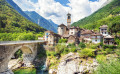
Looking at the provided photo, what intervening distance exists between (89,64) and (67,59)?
6827 mm

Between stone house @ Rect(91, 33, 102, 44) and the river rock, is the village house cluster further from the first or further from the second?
the river rock

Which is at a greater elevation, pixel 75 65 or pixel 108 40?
pixel 108 40

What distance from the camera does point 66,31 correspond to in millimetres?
47094

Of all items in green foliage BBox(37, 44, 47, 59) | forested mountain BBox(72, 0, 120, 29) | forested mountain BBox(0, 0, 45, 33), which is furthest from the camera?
forested mountain BBox(72, 0, 120, 29)

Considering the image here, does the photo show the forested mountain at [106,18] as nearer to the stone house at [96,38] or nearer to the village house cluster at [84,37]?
the village house cluster at [84,37]

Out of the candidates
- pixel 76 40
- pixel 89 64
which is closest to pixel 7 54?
pixel 89 64

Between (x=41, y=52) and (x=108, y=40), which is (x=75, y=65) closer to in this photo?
(x=41, y=52)

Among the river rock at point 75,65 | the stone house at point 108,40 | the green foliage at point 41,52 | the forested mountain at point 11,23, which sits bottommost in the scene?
the river rock at point 75,65

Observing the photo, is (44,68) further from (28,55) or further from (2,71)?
(2,71)

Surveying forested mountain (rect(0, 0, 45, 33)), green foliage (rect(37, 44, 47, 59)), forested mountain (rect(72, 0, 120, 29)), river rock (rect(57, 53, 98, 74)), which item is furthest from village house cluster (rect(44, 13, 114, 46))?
forested mountain (rect(0, 0, 45, 33))

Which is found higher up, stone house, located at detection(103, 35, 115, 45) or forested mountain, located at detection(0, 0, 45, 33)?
forested mountain, located at detection(0, 0, 45, 33)

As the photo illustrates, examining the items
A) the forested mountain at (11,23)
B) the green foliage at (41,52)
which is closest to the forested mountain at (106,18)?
the green foliage at (41,52)

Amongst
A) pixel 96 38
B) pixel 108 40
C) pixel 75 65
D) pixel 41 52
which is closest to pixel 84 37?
pixel 96 38

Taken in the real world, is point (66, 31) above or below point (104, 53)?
above
